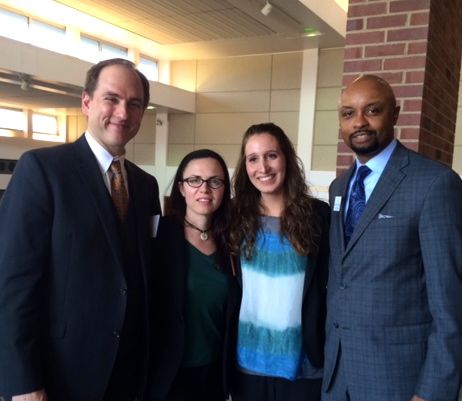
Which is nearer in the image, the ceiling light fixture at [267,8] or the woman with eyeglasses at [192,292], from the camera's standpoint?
the woman with eyeglasses at [192,292]

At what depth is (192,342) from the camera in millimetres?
2070

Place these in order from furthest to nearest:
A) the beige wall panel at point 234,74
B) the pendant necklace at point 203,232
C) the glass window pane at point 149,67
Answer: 1. the glass window pane at point 149,67
2. the beige wall panel at point 234,74
3. the pendant necklace at point 203,232

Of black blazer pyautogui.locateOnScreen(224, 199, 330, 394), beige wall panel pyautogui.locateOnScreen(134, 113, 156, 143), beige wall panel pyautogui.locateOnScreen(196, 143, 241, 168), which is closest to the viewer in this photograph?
black blazer pyautogui.locateOnScreen(224, 199, 330, 394)

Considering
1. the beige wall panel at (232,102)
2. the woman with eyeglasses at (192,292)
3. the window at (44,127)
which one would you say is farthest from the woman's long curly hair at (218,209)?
the window at (44,127)

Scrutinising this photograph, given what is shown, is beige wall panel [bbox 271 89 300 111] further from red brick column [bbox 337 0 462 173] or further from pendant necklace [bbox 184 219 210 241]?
pendant necklace [bbox 184 219 210 241]

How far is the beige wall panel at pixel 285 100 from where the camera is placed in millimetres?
9883

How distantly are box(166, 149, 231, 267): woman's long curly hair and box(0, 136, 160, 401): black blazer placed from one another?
22.0 inches

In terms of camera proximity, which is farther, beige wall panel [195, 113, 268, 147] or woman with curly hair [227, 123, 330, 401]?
beige wall panel [195, 113, 268, 147]

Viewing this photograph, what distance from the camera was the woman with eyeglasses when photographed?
203 cm

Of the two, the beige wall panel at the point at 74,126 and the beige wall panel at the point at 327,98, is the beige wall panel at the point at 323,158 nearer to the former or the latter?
the beige wall panel at the point at 327,98

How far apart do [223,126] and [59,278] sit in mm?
9318

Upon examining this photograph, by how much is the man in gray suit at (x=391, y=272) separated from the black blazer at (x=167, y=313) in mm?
674

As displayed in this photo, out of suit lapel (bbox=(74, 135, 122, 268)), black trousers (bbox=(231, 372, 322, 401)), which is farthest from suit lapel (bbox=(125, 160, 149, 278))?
black trousers (bbox=(231, 372, 322, 401))

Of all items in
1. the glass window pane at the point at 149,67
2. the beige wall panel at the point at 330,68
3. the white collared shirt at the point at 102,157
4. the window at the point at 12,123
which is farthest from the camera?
the window at the point at 12,123
